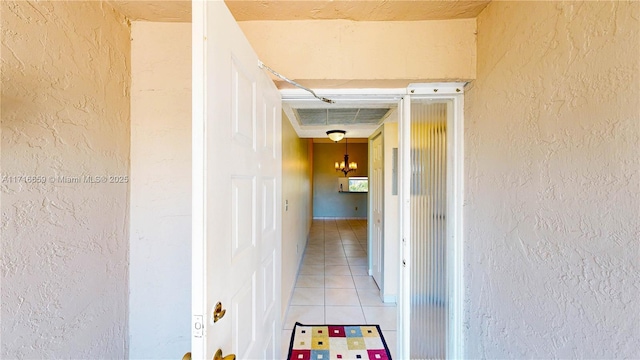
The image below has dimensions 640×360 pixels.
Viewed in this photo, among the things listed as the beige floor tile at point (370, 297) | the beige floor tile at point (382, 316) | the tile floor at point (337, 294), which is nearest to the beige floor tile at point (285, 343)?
the tile floor at point (337, 294)

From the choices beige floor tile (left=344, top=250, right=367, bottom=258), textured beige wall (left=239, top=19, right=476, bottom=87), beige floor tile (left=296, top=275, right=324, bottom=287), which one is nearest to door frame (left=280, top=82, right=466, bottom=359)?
textured beige wall (left=239, top=19, right=476, bottom=87)

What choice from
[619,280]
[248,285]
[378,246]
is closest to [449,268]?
[619,280]

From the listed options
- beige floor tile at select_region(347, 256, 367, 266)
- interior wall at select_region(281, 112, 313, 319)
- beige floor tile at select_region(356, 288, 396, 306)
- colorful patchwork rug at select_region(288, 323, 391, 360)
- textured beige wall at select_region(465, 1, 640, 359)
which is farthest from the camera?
beige floor tile at select_region(347, 256, 367, 266)

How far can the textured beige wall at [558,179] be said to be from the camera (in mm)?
601

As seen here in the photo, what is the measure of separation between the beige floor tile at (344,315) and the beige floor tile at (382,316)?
0.23 feet

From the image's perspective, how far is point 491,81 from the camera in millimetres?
1078

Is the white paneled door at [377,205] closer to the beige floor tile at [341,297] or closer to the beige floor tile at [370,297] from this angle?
the beige floor tile at [370,297]

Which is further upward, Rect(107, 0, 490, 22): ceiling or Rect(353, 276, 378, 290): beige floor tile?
Rect(107, 0, 490, 22): ceiling

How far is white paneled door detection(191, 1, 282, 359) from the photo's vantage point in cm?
61

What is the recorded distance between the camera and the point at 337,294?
9.29ft

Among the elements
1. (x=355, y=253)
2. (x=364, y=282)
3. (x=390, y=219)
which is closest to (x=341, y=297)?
(x=364, y=282)

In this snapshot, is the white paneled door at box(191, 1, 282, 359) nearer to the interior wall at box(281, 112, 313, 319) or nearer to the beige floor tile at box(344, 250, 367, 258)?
the interior wall at box(281, 112, 313, 319)

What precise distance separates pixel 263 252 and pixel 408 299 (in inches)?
37.3

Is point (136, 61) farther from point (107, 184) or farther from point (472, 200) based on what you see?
point (472, 200)
